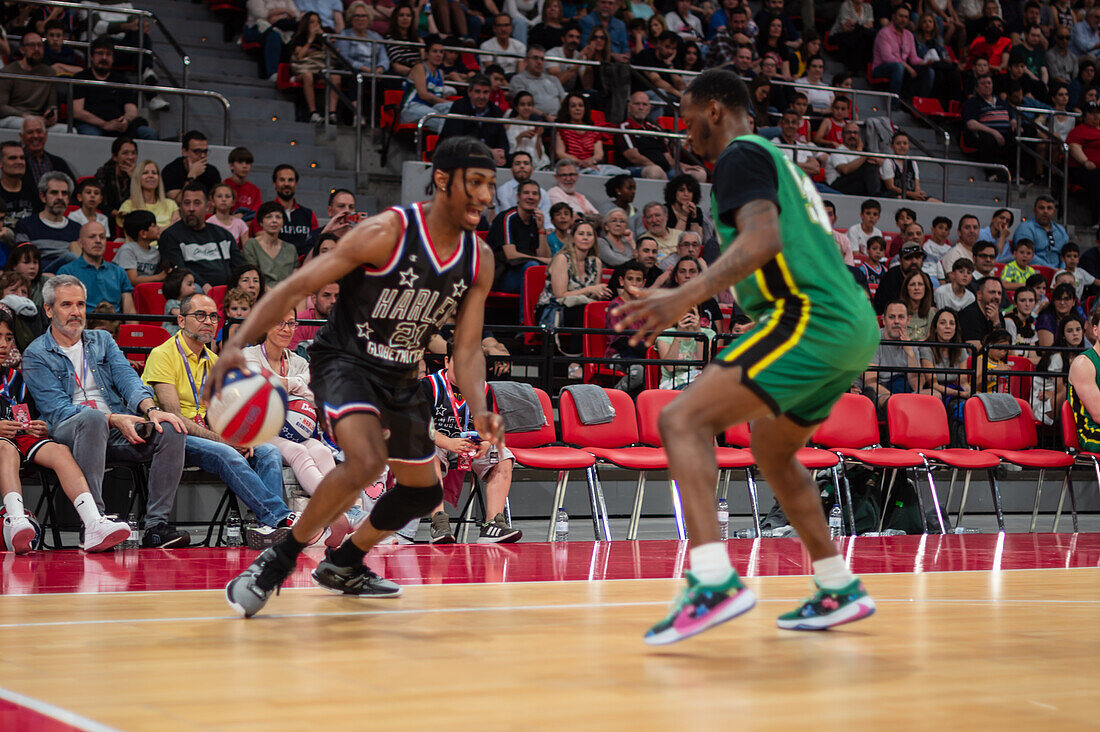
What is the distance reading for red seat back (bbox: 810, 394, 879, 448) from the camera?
8.59 metres

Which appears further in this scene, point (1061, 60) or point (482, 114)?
point (1061, 60)

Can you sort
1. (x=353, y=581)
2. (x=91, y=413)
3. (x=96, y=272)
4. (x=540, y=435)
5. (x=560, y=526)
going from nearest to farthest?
1. (x=353, y=581)
2. (x=91, y=413)
3. (x=560, y=526)
4. (x=540, y=435)
5. (x=96, y=272)

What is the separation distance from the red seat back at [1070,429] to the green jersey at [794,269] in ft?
20.5

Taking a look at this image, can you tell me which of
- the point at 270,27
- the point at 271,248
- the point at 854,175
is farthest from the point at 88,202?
the point at 854,175

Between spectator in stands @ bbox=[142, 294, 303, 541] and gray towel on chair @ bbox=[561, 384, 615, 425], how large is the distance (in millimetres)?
1984

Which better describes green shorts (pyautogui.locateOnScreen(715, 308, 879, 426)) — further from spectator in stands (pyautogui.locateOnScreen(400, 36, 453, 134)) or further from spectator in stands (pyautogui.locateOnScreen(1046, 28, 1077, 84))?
spectator in stands (pyautogui.locateOnScreen(1046, 28, 1077, 84))

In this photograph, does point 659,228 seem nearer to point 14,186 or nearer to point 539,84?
point 539,84

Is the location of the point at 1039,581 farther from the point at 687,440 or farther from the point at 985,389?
the point at 985,389

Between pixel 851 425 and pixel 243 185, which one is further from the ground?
pixel 243 185

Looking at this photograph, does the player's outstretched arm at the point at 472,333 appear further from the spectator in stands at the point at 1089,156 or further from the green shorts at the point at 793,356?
the spectator in stands at the point at 1089,156

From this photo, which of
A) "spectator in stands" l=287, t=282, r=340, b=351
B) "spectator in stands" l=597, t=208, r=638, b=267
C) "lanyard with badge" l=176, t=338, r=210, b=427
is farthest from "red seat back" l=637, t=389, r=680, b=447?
"lanyard with badge" l=176, t=338, r=210, b=427

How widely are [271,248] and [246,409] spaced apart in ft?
18.4

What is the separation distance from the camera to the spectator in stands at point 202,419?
6828 millimetres

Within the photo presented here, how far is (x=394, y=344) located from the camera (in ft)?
14.2
